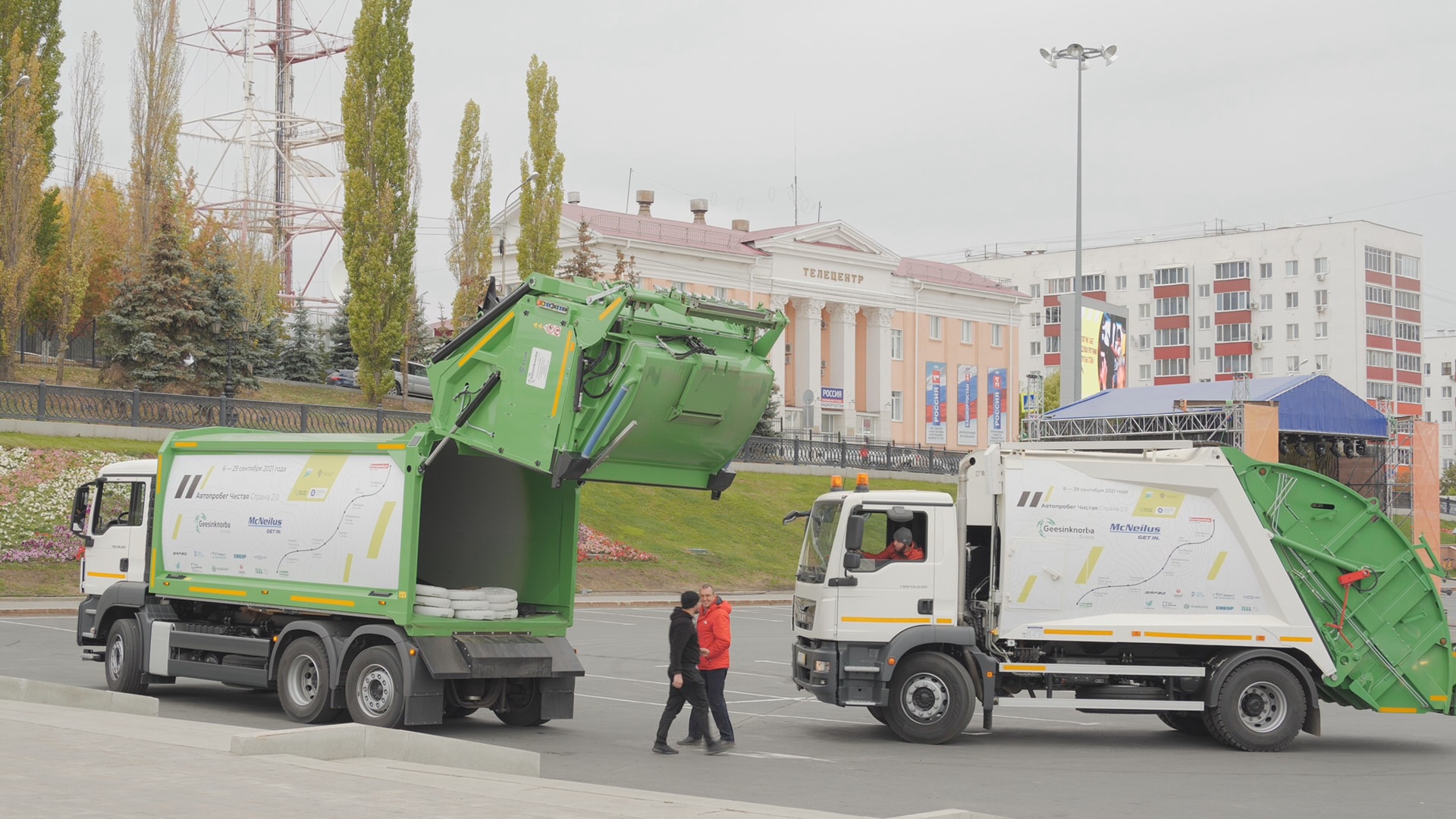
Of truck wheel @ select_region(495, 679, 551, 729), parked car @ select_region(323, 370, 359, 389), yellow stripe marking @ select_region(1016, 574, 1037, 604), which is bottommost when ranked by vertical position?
truck wheel @ select_region(495, 679, 551, 729)

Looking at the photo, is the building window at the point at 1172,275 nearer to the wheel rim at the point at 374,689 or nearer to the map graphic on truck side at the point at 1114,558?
the map graphic on truck side at the point at 1114,558

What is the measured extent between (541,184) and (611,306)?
129ft

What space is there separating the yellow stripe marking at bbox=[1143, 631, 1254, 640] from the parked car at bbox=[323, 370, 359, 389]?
44.0 meters

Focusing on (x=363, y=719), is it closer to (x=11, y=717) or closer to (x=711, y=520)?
(x=11, y=717)

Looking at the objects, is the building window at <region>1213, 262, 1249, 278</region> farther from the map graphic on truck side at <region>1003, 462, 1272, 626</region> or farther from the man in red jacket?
the man in red jacket

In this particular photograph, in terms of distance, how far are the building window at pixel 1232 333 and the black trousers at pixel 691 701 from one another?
345 feet

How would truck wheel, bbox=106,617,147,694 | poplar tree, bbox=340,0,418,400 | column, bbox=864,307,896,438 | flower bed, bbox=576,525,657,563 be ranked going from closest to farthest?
truck wheel, bbox=106,617,147,694 < flower bed, bbox=576,525,657,563 < poplar tree, bbox=340,0,418,400 < column, bbox=864,307,896,438

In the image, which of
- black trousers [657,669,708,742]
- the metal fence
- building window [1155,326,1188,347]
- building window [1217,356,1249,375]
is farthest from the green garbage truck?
building window [1155,326,1188,347]

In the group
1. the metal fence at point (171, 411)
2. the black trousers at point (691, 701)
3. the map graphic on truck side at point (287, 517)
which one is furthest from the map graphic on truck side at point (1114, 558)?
the metal fence at point (171, 411)

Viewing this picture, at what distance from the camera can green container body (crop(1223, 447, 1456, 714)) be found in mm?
14398

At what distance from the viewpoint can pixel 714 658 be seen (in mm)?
13281

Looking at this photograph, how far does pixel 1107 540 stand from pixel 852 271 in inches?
2470

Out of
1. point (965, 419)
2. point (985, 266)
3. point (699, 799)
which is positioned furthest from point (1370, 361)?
point (699, 799)

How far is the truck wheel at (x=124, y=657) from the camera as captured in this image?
615 inches
